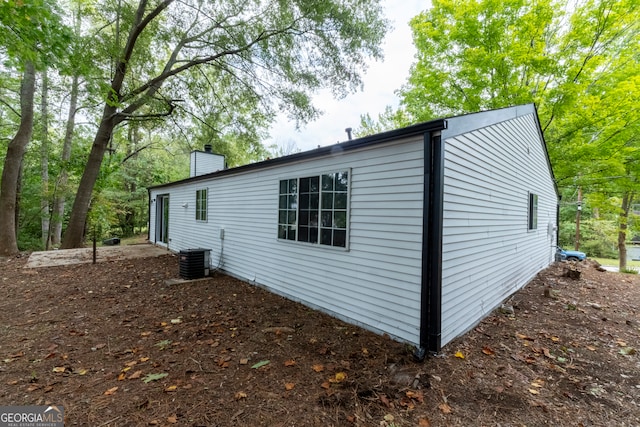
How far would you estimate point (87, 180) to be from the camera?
10.1 meters

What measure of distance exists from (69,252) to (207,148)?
19.9 feet

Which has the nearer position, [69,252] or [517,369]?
[517,369]


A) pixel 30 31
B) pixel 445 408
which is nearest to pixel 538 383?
pixel 445 408

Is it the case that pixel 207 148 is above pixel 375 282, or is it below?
above

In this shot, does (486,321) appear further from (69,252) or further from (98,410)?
(69,252)

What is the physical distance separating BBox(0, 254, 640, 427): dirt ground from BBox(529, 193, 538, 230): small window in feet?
7.65

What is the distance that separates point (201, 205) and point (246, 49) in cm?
579

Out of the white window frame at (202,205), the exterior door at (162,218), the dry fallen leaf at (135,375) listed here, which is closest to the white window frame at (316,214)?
the dry fallen leaf at (135,375)

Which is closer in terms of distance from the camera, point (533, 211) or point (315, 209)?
point (315, 209)

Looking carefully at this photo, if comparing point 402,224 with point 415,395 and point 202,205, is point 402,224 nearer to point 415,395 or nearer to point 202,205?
point 415,395

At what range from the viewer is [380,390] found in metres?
2.52

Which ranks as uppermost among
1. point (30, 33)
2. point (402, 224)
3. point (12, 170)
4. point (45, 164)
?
point (30, 33)

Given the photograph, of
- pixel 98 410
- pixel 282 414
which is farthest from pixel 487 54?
pixel 98 410

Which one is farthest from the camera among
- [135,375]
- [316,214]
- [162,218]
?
[162,218]
